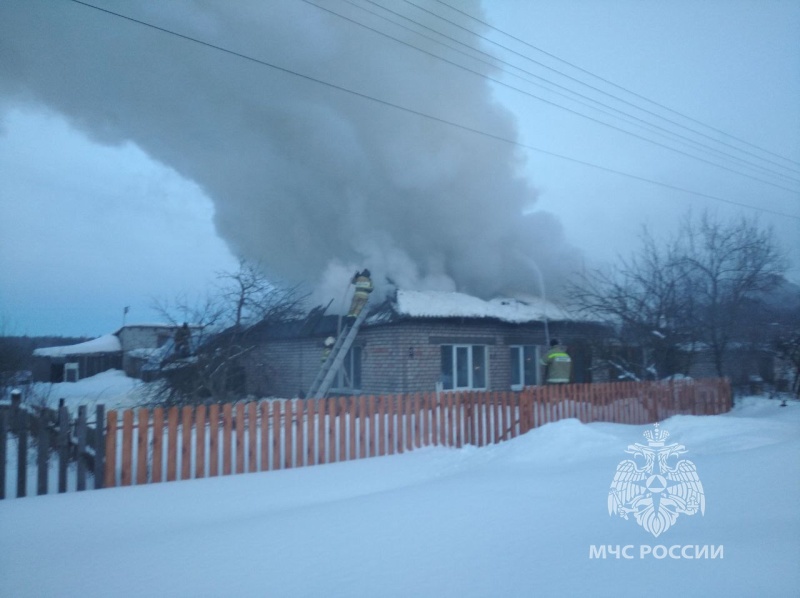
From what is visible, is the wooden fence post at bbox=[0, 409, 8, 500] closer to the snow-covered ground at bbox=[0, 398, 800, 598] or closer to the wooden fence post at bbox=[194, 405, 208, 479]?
the snow-covered ground at bbox=[0, 398, 800, 598]

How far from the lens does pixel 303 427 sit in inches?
295

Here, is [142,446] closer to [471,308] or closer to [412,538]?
[412,538]

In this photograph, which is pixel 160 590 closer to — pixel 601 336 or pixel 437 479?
pixel 437 479

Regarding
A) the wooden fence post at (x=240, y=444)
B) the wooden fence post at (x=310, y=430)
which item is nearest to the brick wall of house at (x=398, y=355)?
the wooden fence post at (x=310, y=430)

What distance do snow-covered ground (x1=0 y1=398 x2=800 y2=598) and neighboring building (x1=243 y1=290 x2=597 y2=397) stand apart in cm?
706

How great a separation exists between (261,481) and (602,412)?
23.5ft

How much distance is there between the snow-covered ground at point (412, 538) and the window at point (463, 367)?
7.97 m

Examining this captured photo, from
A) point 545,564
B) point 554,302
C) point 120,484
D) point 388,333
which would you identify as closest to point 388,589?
point 545,564

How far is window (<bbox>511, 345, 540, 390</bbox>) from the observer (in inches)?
640

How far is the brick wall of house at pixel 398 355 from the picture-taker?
13.5 metres

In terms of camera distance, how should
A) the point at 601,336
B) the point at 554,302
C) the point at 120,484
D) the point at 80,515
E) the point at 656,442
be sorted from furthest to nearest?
1. the point at 554,302
2. the point at 601,336
3. the point at 656,442
4. the point at 120,484
5. the point at 80,515

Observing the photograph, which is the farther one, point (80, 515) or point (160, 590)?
point (80, 515)

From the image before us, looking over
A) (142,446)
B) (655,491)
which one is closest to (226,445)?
(142,446)

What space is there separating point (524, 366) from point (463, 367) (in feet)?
8.08
